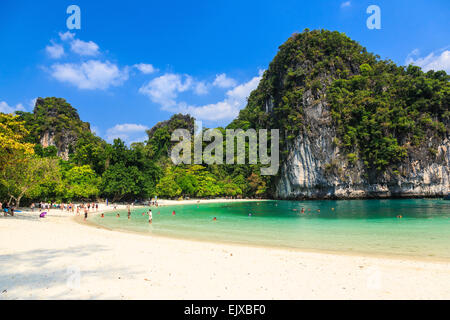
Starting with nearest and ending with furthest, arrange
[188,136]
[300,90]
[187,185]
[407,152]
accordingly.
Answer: [407,152] → [300,90] → [187,185] → [188,136]

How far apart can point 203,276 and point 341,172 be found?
157 ft

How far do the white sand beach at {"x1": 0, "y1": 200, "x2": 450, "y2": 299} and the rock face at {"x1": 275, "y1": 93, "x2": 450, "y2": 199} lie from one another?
4224 cm

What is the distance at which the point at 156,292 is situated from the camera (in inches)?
176

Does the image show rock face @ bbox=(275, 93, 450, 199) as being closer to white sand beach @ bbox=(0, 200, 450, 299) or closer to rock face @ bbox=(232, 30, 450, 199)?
rock face @ bbox=(232, 30, 450, 199)

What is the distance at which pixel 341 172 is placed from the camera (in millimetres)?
47438

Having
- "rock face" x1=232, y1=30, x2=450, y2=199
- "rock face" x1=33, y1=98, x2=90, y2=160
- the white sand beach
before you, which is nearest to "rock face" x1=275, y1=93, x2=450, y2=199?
"rock face" x1=232, y1=30, x2=450, y2=199

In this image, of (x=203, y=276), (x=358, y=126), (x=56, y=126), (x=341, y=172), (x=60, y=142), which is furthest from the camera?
(x=60, y=142)

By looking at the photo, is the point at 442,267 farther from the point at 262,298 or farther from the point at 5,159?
the point at 5,159

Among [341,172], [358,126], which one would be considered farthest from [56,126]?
[358,126]

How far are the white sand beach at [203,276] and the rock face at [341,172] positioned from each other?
42.2 m

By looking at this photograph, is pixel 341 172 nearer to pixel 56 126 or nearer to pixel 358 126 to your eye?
pixel 358 126
